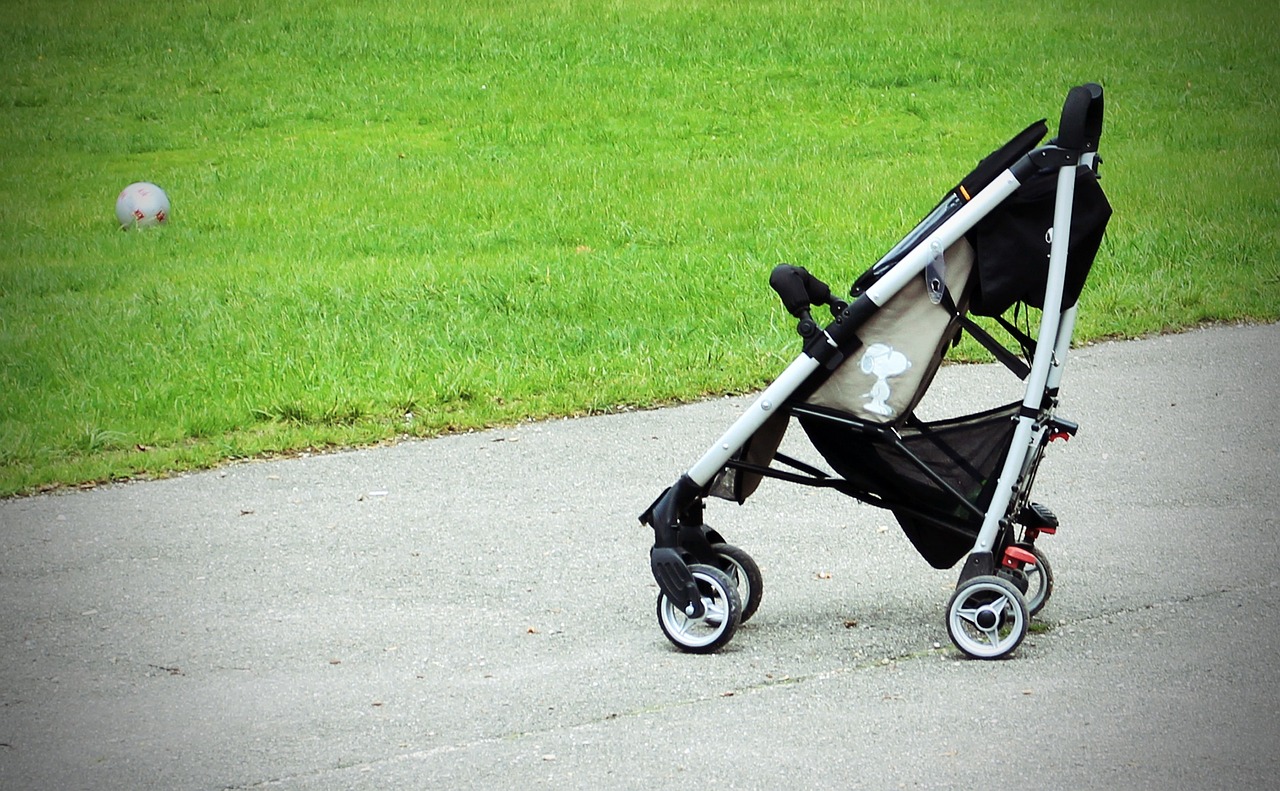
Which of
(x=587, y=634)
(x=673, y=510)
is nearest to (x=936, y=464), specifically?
(x=673, y=510)

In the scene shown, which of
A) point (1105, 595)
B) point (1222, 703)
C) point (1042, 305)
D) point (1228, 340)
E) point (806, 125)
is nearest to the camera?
point (1222, 703)

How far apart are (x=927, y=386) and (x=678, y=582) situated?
3.13 feet

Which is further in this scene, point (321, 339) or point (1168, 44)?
point (1168, 44)

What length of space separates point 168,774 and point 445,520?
7.12ft

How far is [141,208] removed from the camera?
12.4 m

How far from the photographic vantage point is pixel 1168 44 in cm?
1983

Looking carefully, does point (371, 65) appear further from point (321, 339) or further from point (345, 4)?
point (321, 339)

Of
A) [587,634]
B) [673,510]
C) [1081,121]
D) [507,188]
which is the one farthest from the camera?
[507,188]

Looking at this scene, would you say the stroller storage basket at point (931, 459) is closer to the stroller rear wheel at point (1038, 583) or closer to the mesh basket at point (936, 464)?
the mesh basket at point (936, 464)

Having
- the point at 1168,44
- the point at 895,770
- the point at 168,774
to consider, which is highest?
the point at 1168,44

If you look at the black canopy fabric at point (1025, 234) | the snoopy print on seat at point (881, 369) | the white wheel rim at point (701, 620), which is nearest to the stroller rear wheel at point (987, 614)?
the snoopy print on seat at point (881, 369)

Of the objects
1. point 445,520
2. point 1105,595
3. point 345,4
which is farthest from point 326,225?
point 345,4

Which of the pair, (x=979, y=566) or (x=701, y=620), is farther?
(x=701, y=620)

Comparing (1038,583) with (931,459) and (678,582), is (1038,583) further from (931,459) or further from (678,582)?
(678,582)
